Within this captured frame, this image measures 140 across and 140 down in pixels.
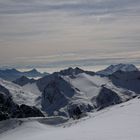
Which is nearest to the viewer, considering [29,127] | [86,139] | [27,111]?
[86,139]

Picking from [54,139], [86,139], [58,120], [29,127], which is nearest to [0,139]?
[29,127]

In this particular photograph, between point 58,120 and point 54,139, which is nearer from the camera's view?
point 54,139

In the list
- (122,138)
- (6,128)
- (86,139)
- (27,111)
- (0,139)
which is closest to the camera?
(122,138)

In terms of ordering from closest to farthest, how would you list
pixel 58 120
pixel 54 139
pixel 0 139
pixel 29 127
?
pixel 54 139, pixel 0 139, pixel 29 127, pixel 58 120

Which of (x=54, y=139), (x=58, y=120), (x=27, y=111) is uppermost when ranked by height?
(x=54, y=139)

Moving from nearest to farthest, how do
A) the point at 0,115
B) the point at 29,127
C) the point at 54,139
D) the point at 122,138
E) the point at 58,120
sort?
the point at 122,138 → the point at 54,139 → the point at 29,127 → the point at 58,120 → the point at 0,115

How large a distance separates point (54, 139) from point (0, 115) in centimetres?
12144

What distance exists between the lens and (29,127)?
170ft

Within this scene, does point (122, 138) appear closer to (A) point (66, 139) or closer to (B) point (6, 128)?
(A) point (66, 139)

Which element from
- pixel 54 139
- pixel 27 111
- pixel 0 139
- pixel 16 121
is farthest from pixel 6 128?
pixel 27 111

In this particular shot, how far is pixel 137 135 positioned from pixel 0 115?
415ft

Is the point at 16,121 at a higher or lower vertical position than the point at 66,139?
lower

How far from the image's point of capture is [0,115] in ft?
470

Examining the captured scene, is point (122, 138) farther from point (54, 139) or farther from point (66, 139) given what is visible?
point (54, 139)
